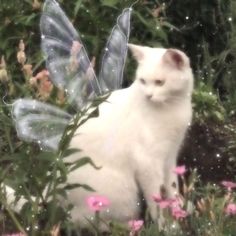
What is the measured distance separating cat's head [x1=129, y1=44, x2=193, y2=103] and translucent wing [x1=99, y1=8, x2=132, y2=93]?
0.35 m

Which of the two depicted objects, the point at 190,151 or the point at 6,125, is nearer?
the point at 6,125

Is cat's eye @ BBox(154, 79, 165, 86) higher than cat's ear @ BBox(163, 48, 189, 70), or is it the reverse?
cat's ear @ BBox(163, 48, 189, 70)

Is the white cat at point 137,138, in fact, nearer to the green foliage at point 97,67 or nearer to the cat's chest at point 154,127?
the cat's chest at point 154,127

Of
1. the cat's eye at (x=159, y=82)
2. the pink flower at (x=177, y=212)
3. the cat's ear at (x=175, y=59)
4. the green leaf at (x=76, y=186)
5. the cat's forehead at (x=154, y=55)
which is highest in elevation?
the cat's ear at (x=175, y=59)

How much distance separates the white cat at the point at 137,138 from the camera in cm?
388

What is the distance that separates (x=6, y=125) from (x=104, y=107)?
0.59 m

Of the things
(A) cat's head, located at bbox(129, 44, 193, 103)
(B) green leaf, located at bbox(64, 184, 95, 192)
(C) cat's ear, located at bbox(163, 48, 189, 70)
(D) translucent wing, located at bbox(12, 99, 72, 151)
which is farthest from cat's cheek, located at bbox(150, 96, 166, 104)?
(B) green leaf, located at bbox(64, 184, 95, 192)

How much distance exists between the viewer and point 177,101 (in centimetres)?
396

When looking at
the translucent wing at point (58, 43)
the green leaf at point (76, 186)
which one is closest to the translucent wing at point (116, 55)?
the translucent wing at point (58, 43)

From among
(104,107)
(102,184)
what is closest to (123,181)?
(102,184)

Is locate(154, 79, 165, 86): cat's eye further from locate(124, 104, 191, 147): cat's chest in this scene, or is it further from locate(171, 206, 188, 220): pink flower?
locate(171, 206, 188, 220): pink flower

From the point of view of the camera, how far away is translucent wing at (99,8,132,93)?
13.9 feet

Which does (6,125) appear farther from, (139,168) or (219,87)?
(219,87)

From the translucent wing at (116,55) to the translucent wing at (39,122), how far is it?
55 cm
